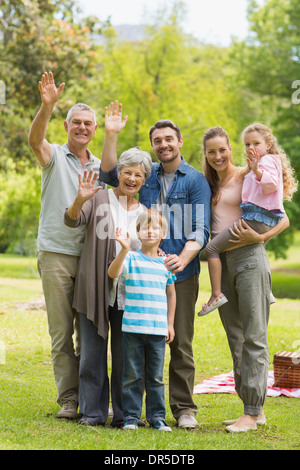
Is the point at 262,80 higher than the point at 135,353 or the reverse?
higher

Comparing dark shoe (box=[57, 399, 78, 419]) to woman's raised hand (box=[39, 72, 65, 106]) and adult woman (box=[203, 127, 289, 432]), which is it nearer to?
adult woman (box=[203, 127, 289, 432])

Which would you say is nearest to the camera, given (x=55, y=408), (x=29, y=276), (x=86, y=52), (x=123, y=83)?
(x=55, y=408)

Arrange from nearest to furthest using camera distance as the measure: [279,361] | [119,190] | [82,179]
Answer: [82,179] → [119,190] → [279,361]

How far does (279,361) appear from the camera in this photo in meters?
6.34

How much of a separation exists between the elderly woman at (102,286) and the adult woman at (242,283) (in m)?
0.58

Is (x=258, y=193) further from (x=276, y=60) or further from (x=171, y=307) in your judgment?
(x=276, y=60)

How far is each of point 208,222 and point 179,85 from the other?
1976 cm

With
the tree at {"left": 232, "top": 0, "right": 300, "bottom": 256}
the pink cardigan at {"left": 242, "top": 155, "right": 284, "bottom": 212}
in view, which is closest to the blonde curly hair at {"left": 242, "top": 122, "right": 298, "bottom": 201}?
the pink cardigan at {"left": 242, "top": 155, "right": 284, "bottom": 212}

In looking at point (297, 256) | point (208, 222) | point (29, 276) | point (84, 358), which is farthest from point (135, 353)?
point (297, 256)

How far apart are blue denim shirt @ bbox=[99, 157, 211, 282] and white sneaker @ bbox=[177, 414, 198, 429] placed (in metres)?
0.99

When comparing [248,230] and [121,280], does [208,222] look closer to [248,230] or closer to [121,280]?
[248,230]

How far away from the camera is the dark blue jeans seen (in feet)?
13.1

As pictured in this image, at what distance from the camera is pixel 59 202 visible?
434 cm

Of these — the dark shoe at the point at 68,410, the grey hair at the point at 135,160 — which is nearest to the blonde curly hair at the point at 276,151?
the grey hair at the point at 135,160
